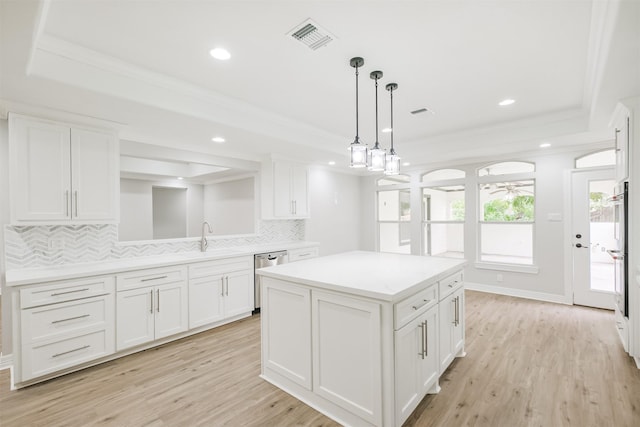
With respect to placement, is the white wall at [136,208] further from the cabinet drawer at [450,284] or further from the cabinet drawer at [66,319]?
the cabinet drawer at [450,284]

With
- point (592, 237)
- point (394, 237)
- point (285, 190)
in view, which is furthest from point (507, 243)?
point (285, 190)

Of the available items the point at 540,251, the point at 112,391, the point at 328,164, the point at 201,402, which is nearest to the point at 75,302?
the point at 112,391

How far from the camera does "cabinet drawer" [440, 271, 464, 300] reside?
246 cm

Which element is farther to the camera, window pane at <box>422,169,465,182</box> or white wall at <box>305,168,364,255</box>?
white wall at <box>305,168,364,255</box>

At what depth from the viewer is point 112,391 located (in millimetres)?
2424

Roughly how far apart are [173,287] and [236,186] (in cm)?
191

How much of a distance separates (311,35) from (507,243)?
4899 millimetres

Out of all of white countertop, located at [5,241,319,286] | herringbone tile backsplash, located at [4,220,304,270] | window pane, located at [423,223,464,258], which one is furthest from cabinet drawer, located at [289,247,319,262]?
window pane, located at [423,223,464,258]

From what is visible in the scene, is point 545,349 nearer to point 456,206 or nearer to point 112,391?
point 456,206

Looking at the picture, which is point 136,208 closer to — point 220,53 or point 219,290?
point 219,290

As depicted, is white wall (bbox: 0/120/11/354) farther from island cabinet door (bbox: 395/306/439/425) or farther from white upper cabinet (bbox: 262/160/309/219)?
island cabinet door (bbox: 395/306/439/425)

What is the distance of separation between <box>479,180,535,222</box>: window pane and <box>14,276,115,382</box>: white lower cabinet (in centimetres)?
563

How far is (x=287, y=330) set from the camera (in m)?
2.35

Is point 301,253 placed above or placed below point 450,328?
above
